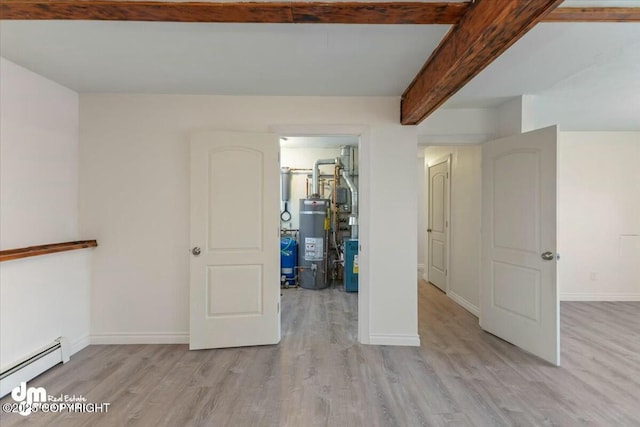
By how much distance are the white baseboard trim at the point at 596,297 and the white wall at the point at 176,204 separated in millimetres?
2833

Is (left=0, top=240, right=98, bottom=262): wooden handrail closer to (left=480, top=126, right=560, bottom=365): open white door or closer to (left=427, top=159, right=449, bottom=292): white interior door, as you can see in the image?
(left=480, top=126, right=560, bottom=365): open white door

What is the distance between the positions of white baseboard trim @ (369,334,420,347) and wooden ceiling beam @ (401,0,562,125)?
2.01m

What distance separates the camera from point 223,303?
2.67m

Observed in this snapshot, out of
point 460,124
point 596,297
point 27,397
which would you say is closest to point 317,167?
point 460,124

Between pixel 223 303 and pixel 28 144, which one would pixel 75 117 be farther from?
pixel 223 303

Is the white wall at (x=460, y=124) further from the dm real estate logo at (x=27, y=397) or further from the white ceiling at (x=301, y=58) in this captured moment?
the dm real estate logo at (x=27, y=397)

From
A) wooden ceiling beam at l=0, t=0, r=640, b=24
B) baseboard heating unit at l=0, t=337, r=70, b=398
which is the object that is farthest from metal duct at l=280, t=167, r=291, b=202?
wooden ceiling beam at l=0, t=0, r=640, b=24

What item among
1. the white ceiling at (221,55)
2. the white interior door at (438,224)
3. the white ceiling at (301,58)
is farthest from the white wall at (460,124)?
the white interior door at (438,224)

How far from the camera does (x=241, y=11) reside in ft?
4.77

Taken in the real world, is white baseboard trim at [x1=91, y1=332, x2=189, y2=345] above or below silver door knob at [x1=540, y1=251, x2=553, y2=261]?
below

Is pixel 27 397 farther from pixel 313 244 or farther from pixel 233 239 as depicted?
pixel 313 244

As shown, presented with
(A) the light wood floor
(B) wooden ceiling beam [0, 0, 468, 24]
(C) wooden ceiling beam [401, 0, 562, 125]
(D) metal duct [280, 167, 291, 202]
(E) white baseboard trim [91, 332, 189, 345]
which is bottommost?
(A) the light wood floor

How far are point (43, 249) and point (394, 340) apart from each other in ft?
9.70

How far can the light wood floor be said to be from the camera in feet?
5.83
